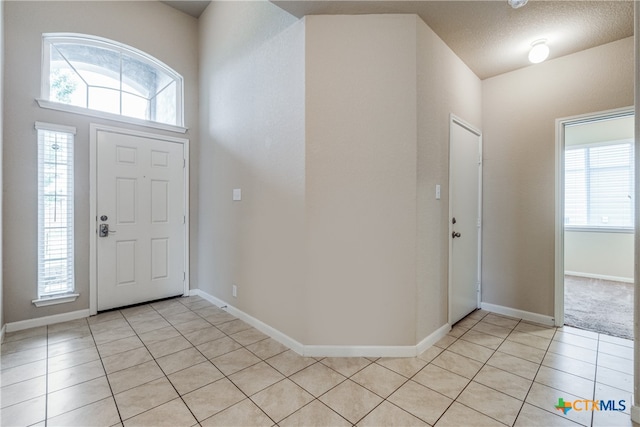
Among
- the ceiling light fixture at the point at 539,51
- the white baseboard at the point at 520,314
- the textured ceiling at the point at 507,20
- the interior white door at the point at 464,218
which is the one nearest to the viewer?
the textured ceiling at the point at 507,20

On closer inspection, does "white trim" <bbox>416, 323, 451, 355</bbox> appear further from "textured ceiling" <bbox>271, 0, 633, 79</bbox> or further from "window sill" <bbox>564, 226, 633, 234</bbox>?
"window sill" <bbox>564, 226, 633, 234</bbox>

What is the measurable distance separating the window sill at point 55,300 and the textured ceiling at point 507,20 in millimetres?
3487

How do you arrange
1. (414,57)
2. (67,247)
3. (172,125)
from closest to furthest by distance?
1. (414,57)
2. (67,247)
3. (172,125)

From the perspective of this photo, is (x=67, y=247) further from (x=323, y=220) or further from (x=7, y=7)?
(x=323, y=220)

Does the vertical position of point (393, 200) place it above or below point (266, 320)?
above

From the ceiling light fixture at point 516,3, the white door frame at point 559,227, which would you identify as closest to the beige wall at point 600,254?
the white door frame at point 559,227

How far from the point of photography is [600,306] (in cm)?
343

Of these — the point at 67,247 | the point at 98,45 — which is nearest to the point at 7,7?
the point at 98,45

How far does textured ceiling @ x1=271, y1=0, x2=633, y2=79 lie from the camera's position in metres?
2.16

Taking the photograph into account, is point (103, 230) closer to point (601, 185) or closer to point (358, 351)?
point (358, 351)

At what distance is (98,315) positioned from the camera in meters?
3.16

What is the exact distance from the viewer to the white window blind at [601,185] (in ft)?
15.0

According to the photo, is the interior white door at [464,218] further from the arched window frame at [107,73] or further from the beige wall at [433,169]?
the arched window frame at [107,73]

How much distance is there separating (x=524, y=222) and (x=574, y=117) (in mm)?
1112
